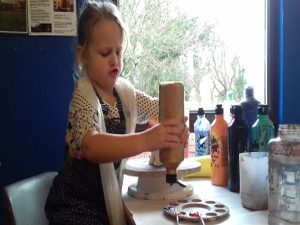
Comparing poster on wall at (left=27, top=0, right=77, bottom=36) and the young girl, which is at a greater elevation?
poster on wall at (left=27, top=0, right=77, bottom=36)

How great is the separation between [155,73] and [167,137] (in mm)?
792

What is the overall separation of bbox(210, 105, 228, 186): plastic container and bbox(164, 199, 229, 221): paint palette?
195mm

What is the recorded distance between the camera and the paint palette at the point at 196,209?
2.97 feet

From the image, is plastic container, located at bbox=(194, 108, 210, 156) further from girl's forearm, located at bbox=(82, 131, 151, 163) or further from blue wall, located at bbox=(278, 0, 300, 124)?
girl's forearm, located at bbox=(82, 131, 151, 163)

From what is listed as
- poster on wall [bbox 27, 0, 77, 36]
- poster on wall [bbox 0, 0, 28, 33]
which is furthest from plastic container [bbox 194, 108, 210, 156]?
poster on wall [bbox 0, 0, 28, 33]

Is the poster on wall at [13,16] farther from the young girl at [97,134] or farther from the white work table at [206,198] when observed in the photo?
the white work table at [206,198]

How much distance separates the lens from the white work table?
0.90 metres

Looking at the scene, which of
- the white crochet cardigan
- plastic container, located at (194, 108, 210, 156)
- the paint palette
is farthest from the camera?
plastic container, located at (194, 108, 210, 156)

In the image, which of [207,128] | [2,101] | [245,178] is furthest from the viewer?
[207,128]

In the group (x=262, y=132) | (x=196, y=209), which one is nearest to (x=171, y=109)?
(x=196, y=209)

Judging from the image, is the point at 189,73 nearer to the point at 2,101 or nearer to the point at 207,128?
the point at 207,128

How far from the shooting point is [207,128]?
1437mm

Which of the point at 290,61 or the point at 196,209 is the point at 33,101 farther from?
the point at 290,61

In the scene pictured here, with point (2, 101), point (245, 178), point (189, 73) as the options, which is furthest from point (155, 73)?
point (245, 178)
